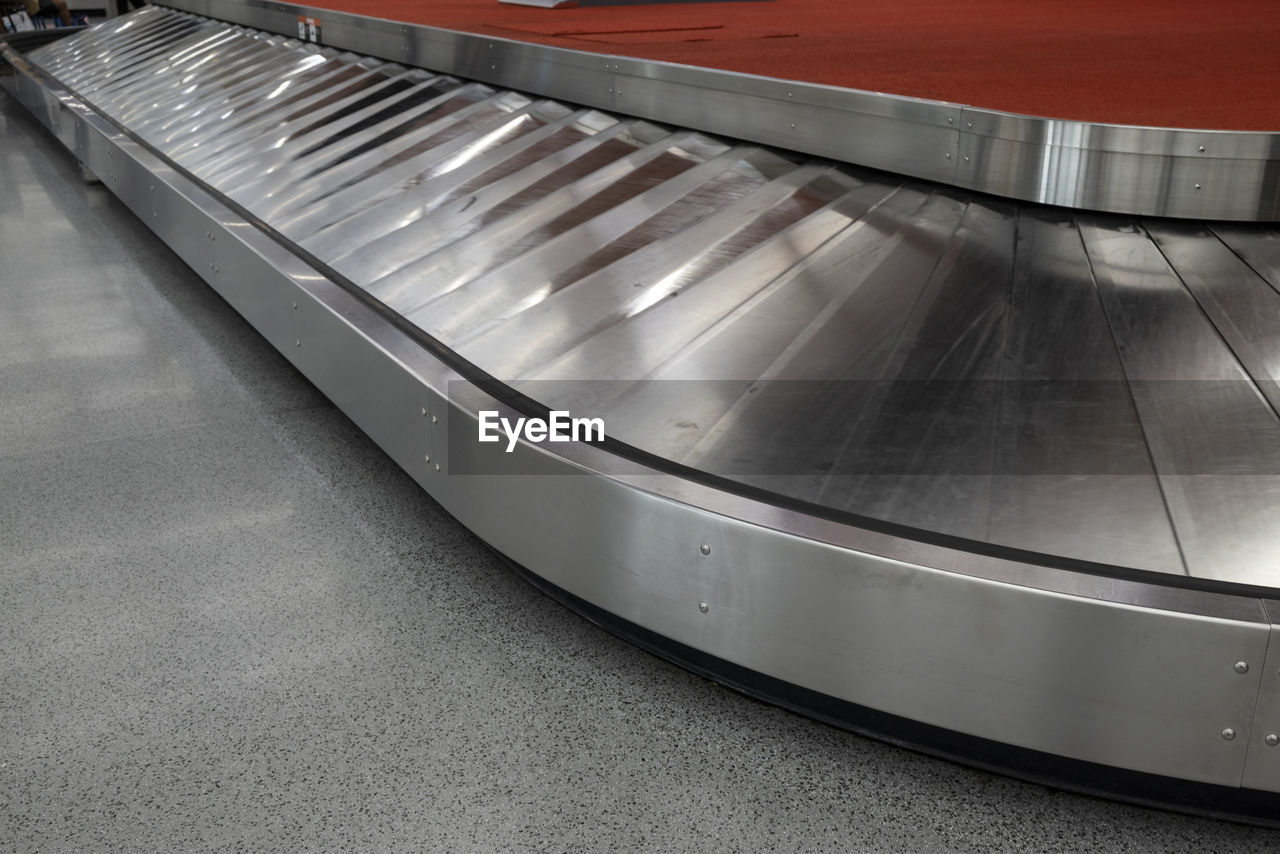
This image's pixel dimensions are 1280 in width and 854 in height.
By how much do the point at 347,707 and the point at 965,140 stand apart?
149 cm

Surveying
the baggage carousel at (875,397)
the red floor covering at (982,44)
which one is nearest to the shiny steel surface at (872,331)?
the baggage carousel at (875,397)

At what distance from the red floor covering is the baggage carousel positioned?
17 centimetres

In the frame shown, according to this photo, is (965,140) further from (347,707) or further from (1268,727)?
(347,707)

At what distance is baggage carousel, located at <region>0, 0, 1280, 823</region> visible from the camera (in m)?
1.36

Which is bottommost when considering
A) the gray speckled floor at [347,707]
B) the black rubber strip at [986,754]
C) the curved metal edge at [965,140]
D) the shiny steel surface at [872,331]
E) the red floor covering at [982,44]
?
the gray speckled floor at [347,707]

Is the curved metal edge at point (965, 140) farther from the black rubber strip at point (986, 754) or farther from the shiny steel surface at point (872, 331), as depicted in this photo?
the black rubber strip at point (986, 754)

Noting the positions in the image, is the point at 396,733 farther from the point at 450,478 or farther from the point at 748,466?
the point at 748,466

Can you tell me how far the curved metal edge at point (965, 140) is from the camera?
190 centimetres

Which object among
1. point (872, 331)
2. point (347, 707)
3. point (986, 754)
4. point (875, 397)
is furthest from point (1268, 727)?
point (347, 707)

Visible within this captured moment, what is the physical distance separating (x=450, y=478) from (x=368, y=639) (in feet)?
0.99

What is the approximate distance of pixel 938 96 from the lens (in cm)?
231

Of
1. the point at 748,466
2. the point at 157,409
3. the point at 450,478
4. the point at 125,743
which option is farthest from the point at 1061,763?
the point at 157,409

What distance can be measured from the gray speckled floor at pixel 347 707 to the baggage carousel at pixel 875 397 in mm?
100

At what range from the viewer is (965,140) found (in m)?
2.15
